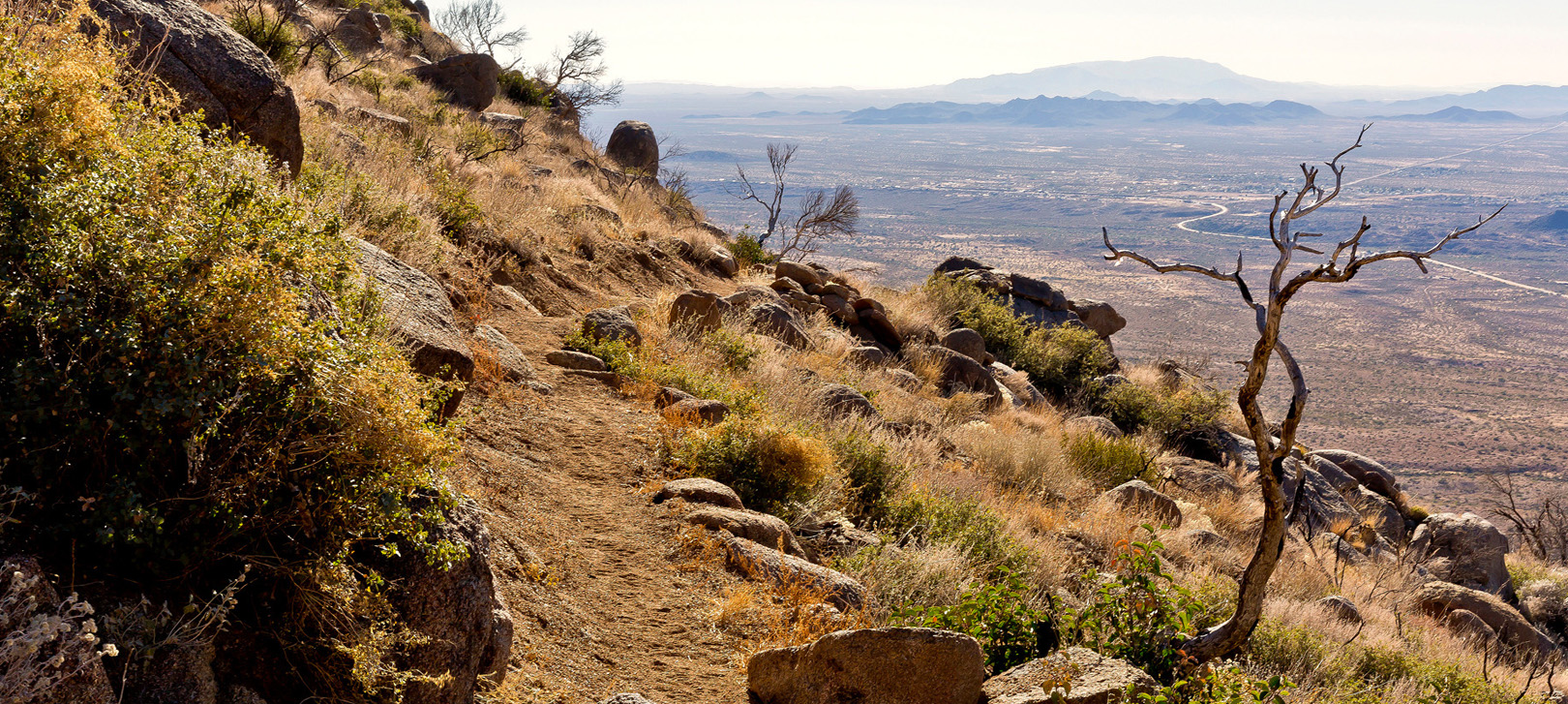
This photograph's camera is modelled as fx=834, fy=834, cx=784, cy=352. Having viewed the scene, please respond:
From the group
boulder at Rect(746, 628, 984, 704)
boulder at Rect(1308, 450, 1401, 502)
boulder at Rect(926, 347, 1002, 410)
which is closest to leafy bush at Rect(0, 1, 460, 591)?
boulder at Rect(746, 628, 984, 704)

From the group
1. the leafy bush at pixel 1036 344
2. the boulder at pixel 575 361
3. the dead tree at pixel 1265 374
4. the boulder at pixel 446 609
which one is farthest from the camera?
the leafy bush at pixel 1036 344

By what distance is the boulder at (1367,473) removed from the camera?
61.0ft

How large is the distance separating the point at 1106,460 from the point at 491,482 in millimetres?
10271

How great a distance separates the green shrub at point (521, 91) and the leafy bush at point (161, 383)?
26.0m

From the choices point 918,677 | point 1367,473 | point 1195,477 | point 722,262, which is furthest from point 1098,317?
point 918,677

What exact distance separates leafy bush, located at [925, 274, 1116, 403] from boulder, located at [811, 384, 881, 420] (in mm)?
9261

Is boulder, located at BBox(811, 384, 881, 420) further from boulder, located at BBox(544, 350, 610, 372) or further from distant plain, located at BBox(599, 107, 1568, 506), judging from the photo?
distant plain, located at BBox(599, 107, 1568, 506)

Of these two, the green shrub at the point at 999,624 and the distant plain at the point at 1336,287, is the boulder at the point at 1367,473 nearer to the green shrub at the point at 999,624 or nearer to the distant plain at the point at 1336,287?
the distant plain at the point at 1336,287

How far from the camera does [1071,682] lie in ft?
12.3

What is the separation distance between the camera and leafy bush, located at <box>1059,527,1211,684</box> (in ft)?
15.1

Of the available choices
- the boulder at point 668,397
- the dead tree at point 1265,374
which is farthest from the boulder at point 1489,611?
the boulder at point 668,397

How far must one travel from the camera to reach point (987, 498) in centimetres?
905

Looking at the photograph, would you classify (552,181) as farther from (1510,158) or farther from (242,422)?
(1510,158)

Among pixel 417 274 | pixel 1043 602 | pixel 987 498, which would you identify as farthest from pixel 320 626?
pixel 987 498
